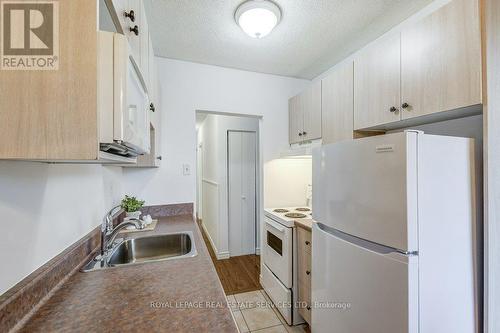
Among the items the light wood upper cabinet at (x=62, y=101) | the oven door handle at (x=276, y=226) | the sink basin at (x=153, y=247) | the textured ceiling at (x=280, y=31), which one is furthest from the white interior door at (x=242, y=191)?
the light wood upper cabinet at (x=62, y=101)

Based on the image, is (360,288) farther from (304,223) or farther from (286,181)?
(286,181)

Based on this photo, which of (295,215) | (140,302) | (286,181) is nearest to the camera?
(140,302)

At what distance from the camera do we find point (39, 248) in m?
0.85

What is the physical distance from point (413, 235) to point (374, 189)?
0.83 feet

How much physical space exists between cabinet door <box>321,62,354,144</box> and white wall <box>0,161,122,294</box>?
1806 millimetres

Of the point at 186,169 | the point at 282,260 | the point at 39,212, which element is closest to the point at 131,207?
the point at 186,169

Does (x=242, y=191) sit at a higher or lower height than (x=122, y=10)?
lower

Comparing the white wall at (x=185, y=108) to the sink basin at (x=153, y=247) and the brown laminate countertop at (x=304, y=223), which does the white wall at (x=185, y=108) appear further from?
the brown laminate countertop at (x=304, y=223)

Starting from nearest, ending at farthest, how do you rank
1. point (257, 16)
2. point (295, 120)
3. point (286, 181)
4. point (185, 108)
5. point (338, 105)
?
point (257, 16) < point (338, 105) < point (185, 108) < point (295, 120) < point (286, 181)

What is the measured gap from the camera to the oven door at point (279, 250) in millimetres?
1977

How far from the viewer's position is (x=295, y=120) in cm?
254

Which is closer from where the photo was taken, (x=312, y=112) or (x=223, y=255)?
(x=312, y=112)
